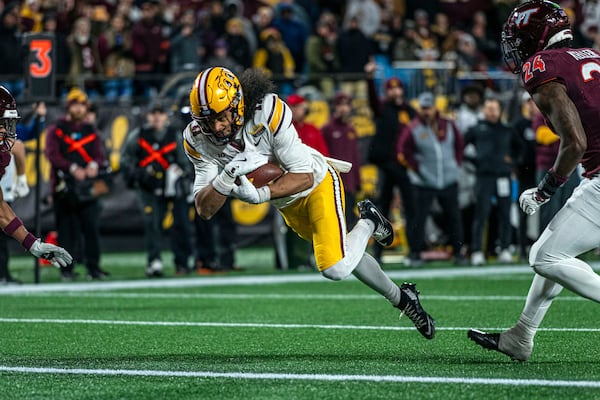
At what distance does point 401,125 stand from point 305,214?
743cm

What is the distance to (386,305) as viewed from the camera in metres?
9.39

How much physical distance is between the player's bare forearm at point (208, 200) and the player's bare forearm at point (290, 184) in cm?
28

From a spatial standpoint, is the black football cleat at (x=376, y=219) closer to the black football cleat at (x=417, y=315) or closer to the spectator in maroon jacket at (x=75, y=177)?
the black football cleat at (x=417, y=315)

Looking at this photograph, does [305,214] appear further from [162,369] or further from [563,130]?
[563,130]

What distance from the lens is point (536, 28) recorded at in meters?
5.77

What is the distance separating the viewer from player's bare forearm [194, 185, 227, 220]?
241 inches

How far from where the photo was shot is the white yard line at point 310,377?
522 centimetres

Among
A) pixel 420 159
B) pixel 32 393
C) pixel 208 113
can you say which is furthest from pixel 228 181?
pixel 420 159

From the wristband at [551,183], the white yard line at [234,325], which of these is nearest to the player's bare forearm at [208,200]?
the wristband at [551,183]

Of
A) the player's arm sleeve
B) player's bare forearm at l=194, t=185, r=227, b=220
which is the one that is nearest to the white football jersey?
the player's arm sleeve

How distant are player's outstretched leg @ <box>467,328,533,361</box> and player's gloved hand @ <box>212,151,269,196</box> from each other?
1421mm

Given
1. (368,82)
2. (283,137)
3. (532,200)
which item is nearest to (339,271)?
(283,137)

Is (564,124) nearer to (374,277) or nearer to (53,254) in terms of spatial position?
(374,277)

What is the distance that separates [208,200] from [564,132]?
1.85m
